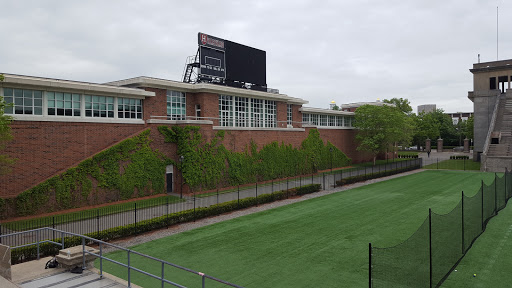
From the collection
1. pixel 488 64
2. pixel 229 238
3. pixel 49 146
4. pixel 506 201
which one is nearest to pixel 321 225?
pixel 229 238

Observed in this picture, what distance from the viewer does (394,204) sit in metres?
24.4

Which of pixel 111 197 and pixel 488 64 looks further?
pixel 488 64

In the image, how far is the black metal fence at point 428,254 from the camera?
1034cm

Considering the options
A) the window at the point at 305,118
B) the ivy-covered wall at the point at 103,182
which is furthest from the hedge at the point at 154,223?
the window at the point at 305,118

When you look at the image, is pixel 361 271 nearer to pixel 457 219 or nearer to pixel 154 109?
pixel 457 219

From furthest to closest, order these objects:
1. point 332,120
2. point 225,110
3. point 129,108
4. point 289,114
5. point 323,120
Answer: point 332,120 < point 323,120 < point 289,114 < point 225,110 < point 129,108

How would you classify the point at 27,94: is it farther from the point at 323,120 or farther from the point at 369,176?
the point at 323,120

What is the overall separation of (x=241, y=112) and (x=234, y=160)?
660 cm

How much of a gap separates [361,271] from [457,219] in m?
4.83

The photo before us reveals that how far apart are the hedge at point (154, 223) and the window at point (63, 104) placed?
10.9m

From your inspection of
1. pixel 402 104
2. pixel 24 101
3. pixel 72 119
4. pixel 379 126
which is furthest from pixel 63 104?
pixel 402 104

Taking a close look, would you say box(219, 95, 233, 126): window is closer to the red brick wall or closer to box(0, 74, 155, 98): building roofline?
box(0, 74, 155, 98): building roofline

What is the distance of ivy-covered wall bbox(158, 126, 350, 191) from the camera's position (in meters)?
29.8

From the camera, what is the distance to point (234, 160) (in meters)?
33.8
